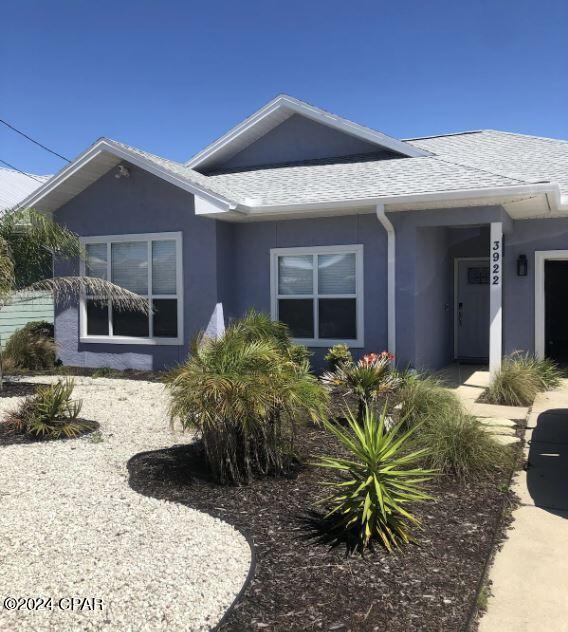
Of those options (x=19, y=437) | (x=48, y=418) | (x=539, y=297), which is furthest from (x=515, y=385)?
(x=19, y=437)

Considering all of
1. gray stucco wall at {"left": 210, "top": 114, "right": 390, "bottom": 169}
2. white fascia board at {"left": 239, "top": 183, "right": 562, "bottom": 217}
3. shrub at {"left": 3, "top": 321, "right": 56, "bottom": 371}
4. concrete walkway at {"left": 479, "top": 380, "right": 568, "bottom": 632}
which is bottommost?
concrete walkway at {"left": 479, "top": 380, "right": 568, "bottom": 632}

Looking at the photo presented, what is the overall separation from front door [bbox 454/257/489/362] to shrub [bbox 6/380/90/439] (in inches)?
357

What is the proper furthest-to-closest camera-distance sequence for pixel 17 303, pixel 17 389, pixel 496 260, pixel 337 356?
pixel 17 303
pixel 337 356
pixel 496 260
pixel 17 389

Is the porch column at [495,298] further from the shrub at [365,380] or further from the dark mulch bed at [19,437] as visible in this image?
the dark mulch bed at [19,437]

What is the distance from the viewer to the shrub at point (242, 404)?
5016mm

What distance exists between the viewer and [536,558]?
4.01m

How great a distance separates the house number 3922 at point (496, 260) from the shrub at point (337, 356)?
2.70 metres

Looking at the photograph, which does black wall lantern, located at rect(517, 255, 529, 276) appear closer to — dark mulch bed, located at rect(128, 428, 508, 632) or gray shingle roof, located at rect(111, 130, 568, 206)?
gray shingle roof, located at rect(111, 130, 568, 206)

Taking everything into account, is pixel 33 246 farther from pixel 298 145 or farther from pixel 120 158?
pixel 298 145

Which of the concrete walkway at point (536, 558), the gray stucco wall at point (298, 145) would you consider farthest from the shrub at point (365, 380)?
the gray stucco wall at point (298, 145)

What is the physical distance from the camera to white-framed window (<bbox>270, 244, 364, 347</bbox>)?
10.7 metres

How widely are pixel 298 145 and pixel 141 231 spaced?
415cm

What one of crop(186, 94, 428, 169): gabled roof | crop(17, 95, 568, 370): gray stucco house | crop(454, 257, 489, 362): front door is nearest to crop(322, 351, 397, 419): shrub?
crop(17, 95, 568, 370): gray stucco house

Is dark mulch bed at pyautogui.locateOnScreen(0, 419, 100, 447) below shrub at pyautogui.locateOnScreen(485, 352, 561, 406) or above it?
below
